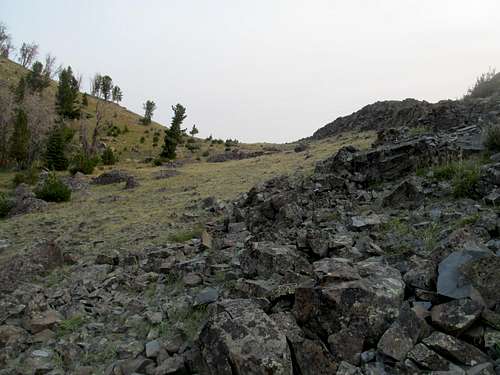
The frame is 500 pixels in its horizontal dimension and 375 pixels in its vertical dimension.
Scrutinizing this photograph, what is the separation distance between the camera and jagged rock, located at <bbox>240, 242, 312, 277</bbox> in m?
6.11

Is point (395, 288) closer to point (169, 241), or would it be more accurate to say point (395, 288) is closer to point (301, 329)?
point (301, 329)

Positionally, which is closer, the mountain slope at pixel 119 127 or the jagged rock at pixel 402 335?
the jagged rock at pixel 402 335

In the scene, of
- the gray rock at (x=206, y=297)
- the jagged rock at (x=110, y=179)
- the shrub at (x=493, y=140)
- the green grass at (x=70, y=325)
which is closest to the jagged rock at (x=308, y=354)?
the gray rock at (x=206, y=297)

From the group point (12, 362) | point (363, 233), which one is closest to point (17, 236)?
point (12, 362)

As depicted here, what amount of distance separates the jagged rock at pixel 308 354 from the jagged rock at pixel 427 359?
2.70 feet

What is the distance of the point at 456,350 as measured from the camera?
144 inches

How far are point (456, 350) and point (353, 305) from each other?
109cm

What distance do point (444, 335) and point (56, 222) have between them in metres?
16.5

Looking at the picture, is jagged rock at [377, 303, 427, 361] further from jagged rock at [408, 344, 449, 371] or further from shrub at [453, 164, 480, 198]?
shrub at [453, 164, 480, 198]

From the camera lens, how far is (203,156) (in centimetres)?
4688

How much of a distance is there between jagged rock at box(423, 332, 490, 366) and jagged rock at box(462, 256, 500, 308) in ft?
2.25

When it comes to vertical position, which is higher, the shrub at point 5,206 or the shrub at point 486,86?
the shrub at point 486,86

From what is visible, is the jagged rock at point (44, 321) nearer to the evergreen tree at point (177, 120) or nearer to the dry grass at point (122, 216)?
the dry grass at point (122, 216)

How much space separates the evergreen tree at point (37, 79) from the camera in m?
65.0
